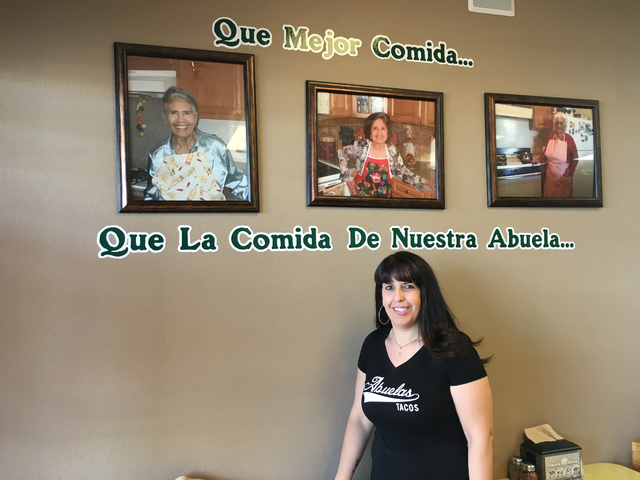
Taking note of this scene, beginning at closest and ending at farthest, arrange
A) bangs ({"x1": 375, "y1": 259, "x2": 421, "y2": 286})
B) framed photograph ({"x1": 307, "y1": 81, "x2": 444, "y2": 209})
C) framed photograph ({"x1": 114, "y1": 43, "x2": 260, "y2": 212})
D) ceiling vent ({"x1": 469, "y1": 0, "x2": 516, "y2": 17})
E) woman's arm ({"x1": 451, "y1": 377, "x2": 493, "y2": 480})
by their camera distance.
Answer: woman's arm ({"x1": 451, "y1": 377, "x2": 493, "y2": 480}) → bangs ({"x1": 375, "y1": 259, "x2": 421, "y2": 286}) → framed photograph ({"x1": 114, "y1": 43, "x2": 260, "y2": 212}) → framed photograph ({"x1": 307, "y1": 81, "x2": 444, "y2": 209}) → ceiling vent ({"x1": 469, "y1": 0, "x2": 516, "y2": 17})

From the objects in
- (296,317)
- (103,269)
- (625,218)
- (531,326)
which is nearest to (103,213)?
(103,269)

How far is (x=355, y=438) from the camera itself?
6.05 feet

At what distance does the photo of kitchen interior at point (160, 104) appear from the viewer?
182 cm

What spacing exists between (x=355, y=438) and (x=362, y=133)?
1.29 metres

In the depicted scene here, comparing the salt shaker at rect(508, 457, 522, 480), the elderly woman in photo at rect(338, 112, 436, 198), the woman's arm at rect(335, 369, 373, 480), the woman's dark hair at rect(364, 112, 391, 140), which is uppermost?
the woman's dark hair at rect(364, 112, 391, 140)

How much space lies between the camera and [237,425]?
190 centimetres

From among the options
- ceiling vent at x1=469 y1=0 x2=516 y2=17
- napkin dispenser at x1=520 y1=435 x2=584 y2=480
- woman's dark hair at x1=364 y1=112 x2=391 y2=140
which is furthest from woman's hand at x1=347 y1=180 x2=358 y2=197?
napkin dispenser at x1=520 y1=435 x2=584 y2=480

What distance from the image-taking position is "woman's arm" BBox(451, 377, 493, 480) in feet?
5.08

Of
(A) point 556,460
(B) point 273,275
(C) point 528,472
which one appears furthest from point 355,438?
(A) point 556,460

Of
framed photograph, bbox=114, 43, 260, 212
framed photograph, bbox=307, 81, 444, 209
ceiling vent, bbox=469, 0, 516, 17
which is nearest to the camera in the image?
framed photograph, bbox=114, 43, 260, 212

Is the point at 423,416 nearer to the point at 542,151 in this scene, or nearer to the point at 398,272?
the point at 398,272

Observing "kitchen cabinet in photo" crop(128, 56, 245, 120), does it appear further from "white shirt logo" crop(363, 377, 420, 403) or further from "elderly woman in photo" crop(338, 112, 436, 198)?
"white shirt logo" crop(363, 377, 420, 403)

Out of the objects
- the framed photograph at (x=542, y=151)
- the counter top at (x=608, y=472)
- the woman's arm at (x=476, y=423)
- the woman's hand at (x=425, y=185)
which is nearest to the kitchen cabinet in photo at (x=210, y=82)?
the woman's hand at (x=425, y=185)

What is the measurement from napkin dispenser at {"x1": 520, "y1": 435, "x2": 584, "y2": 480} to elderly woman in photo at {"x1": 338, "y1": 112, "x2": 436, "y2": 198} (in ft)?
4.34
